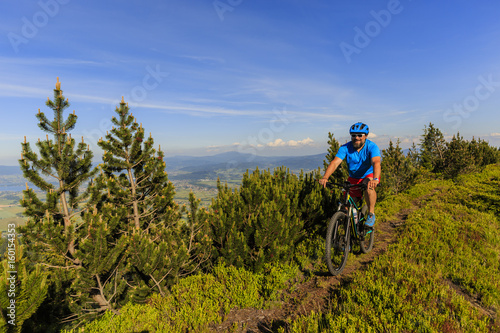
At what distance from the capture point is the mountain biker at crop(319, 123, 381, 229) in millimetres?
4398

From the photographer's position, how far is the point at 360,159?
15.3ft

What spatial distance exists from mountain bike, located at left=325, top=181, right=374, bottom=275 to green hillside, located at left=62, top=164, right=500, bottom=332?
1.39 feet

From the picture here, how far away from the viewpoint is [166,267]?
5441 millimetres

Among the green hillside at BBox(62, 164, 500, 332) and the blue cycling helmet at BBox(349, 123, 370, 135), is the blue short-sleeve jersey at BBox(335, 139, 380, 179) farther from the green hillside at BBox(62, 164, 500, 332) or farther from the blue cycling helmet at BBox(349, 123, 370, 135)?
the green hillside at BBox(62, 164, 500, 332)

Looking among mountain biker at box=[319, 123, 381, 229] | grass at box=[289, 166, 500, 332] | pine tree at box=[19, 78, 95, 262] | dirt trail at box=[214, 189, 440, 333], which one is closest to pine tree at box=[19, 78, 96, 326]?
pine tree at box=[19, 78, 95, 262]

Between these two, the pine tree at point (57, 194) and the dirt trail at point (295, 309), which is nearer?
the dirt trail at point (295, 309)

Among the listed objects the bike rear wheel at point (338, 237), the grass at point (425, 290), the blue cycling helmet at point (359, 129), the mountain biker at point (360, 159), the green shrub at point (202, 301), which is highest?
the blue cycling helmet at point (359, 129)

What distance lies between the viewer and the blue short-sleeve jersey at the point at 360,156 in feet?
14.9

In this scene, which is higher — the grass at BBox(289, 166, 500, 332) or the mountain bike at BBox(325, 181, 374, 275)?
the mountain bike at BBox(325, 181, 374, 275)

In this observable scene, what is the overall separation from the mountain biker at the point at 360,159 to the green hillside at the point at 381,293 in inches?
53.6

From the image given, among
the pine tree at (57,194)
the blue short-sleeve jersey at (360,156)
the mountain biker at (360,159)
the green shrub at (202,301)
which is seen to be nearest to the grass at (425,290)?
the mountain biker at (360,159)

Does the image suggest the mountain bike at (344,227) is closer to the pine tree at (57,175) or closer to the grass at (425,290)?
the grass at (425,290)

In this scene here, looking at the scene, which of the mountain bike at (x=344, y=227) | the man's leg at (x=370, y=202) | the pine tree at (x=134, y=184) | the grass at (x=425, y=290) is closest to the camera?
the grass at (x=425, y=290)

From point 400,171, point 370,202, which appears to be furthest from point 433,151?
point 370,202
